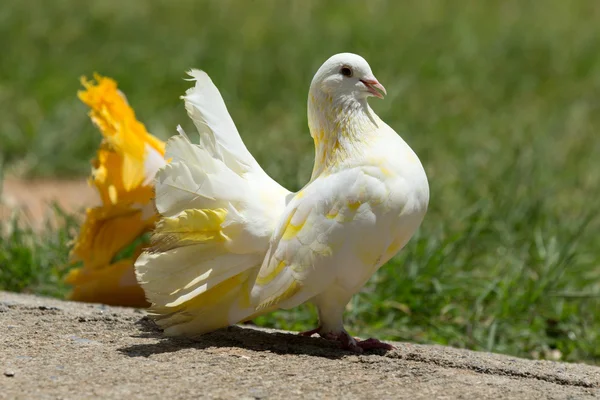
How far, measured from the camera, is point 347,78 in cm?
324

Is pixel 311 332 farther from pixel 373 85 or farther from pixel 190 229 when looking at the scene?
pixel 373 85

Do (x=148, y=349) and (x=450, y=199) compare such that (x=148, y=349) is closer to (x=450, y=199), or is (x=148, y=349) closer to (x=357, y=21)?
(x=450, y=199)

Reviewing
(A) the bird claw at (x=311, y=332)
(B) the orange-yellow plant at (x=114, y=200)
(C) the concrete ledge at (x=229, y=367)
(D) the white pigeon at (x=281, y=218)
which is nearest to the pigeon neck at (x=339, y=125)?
(D) the white pigeon at (x=281, y=218)

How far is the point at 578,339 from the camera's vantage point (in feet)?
15.0

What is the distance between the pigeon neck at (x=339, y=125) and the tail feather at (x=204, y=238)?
24 cm

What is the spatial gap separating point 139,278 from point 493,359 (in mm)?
1243

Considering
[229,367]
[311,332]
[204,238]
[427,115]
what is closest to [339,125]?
[204,238]

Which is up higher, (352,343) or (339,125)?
(339,125)

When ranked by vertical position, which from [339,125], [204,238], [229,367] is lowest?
[229,367]

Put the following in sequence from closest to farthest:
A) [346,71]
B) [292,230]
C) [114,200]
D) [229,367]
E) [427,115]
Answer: [229,367] < [292,230] < [346,71] < [114,200] < [427,115]

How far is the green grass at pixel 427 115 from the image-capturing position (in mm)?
4699

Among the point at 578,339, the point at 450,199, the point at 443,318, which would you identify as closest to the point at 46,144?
the point at 450,199

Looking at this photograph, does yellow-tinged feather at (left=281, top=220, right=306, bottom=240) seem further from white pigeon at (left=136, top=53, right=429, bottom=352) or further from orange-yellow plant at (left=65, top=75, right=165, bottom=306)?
orange-yellow plant at (left=65, top=75, right=165, bottom=306)

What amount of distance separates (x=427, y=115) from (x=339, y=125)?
14.6 feet
